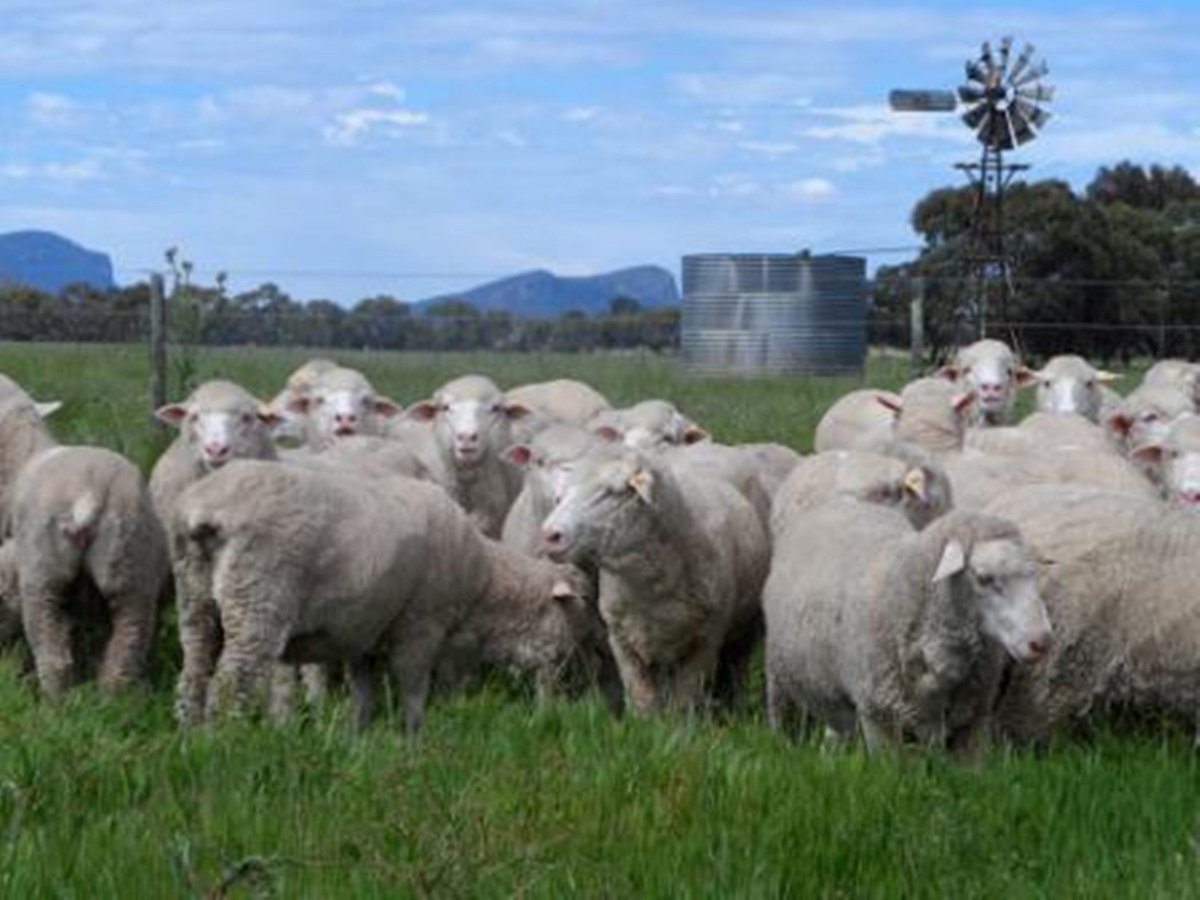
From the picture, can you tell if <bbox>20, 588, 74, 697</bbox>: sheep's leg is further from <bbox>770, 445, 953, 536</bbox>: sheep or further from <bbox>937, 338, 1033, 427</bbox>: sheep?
<bbox>937, 338, 1033, 427</bbox>: sheep

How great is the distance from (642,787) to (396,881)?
1155mm

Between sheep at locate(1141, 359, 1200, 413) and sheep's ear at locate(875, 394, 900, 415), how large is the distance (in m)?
1.54

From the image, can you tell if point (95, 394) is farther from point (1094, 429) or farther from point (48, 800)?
point (48, 800)

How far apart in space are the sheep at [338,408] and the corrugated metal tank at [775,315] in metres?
23.0

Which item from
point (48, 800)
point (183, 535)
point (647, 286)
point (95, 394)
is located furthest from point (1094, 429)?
point (647, 286)

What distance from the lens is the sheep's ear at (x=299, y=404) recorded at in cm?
1144

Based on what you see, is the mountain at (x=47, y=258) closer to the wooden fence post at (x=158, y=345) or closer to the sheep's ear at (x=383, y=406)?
the wooden fence post at (x=158, y=345)

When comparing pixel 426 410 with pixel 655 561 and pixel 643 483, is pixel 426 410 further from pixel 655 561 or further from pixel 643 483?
pixel 643 483

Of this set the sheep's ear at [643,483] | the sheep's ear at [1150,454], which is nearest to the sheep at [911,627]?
the sheep's ear at [643,483]

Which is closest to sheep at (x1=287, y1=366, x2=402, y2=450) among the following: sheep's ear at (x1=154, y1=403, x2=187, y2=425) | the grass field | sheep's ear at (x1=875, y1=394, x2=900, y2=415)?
sheep's ear at (x1=154, y1=403, x2=187, y2=425)

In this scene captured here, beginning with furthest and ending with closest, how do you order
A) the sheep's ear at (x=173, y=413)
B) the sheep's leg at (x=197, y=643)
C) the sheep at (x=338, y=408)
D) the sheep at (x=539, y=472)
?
the sheep at (x=338, y=408) < the sheep's ear at (x=173, y=413) < the sheep at (x=539, y=472) < the sheep's leg at (x=197, y=643)

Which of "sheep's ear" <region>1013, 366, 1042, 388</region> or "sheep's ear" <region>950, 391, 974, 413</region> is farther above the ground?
"sheep's ear" <region>1013, 366, 1042, 388</region>

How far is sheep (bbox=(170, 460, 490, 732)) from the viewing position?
7.61 m

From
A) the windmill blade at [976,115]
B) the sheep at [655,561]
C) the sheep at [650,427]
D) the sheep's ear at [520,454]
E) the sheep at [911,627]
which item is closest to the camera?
the sheep at [911,627]
